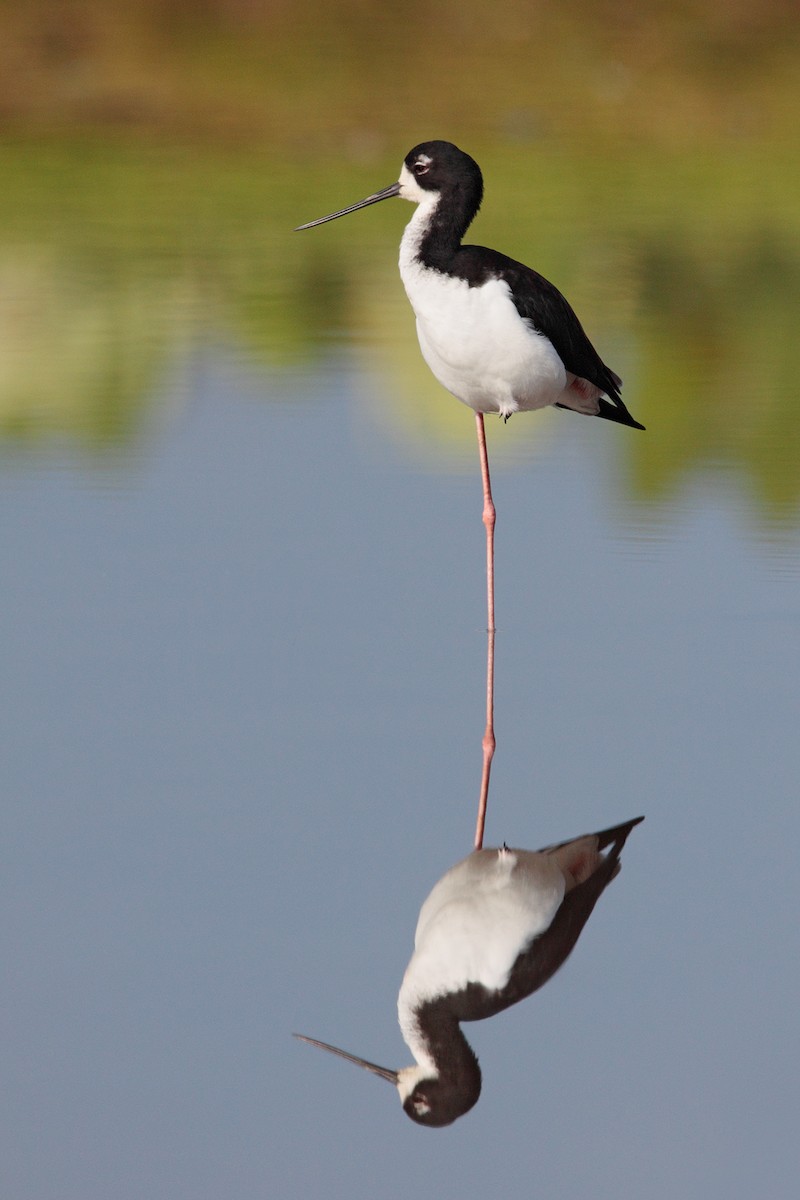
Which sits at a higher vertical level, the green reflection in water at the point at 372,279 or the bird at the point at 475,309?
the green reflection in water at the point at 372,279

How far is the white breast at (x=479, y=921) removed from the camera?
8.75ft

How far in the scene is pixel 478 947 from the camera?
2738mm

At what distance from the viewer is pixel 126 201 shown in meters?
9.96

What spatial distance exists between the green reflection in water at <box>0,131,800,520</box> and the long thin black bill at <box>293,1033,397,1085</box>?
9.02 ft

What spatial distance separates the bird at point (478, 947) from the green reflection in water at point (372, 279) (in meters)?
2.14

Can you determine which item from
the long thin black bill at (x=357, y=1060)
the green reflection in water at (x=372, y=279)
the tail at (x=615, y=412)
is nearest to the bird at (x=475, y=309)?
the tail at (x=615, y=412)

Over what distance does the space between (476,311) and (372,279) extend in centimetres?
429

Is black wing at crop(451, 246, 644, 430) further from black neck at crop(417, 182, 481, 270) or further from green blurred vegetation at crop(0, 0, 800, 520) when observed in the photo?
green blurred vegetation at crop(0, 0, 800, 520)

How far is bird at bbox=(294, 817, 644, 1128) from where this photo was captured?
97.2 inches

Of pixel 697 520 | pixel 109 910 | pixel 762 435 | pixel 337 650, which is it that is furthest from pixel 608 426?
pixel 109 910

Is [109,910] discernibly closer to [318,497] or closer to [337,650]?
[337,650]

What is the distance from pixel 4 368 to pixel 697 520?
2738 millimetres

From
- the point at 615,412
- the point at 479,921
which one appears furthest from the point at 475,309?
the point at 479,921

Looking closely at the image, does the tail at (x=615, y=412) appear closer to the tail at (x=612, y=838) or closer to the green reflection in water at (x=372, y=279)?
the green reflection in water at (x=372, y=279)
